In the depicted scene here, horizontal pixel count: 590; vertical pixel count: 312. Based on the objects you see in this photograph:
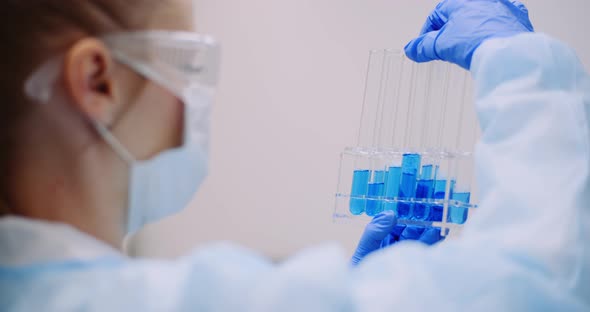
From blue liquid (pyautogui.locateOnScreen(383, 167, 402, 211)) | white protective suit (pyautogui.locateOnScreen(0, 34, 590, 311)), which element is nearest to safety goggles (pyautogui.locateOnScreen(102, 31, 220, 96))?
white protective suit (pyautogui.locateOnScreen(0, 34, 590, 311))

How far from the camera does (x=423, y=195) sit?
138 cm

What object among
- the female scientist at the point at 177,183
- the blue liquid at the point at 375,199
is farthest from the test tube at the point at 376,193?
the female scientist at the point at 177,183

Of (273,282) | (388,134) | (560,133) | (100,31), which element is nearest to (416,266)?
(273,282)

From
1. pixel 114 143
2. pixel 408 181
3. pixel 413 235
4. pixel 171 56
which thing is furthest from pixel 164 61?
pixel 413 235

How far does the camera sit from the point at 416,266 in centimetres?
78

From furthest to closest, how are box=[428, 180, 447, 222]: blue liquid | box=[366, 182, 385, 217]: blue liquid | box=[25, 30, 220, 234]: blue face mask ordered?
box=[366, 182, 385, 217]: blue liquid → box=[428, 180, 447, 222]: blue liquid → box=[25, 30, 220, 234]: blue face mask

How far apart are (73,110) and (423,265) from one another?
1.70 ft

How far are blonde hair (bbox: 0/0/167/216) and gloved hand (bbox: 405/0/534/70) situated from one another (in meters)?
0.67

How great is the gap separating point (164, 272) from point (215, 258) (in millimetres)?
76

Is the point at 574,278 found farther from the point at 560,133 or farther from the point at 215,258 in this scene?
the point at 215,258

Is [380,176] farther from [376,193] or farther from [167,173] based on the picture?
[167,173]

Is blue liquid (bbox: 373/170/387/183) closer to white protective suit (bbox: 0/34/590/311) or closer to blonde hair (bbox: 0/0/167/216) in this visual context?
white protective suit (bbox: 0/34/590/311)

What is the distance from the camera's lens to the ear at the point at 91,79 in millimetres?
821

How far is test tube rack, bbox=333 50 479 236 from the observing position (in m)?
1.37
